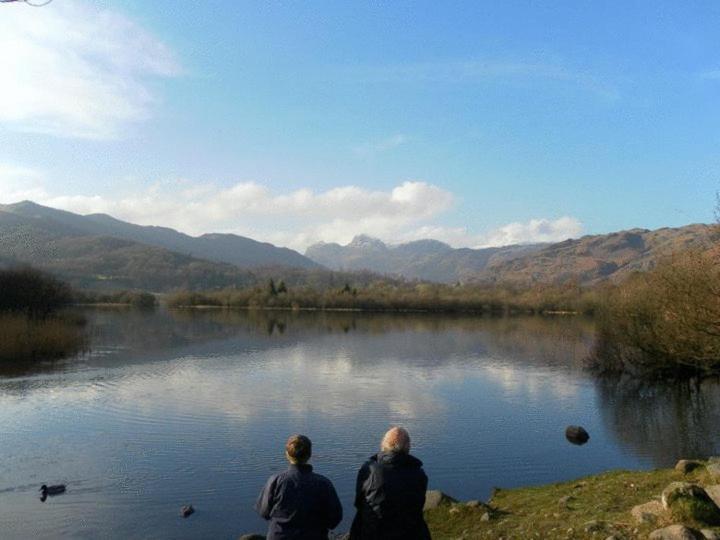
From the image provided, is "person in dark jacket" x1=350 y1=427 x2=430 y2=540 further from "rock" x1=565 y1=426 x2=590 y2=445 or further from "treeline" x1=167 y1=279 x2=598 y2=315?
"treeline" x1=167 y1=279 x2=598 y2=315

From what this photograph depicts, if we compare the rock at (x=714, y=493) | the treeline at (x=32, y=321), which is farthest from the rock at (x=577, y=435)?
the treeline at (x=32, y=321)

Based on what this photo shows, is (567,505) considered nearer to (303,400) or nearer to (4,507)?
(4,507)

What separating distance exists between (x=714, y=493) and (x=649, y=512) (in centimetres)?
129

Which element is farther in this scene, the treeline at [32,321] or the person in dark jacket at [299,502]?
the treeline at [32,321]

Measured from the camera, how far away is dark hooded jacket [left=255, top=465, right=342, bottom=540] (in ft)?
22.7

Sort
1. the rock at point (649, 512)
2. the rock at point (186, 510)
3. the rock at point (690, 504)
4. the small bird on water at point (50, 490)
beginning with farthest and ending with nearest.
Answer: the small bird on water at point (50, 490), the rock at point (186, 510), the rock at point (649, 512), the rock at point (690, 504)

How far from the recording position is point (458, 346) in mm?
65000

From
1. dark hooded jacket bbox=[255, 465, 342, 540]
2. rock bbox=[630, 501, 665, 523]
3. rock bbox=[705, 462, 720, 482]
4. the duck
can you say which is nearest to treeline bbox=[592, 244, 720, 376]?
rock bbox=[705, 462, 720, 482]

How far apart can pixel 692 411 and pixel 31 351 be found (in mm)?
42930

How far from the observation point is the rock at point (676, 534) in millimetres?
8938

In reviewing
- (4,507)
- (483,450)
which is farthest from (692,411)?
(4,507)

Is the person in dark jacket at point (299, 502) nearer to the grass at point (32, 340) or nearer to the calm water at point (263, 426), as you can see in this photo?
the calm water at point (263, 426)

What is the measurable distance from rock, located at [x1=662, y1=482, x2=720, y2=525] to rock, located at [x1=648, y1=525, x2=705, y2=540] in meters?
0.53

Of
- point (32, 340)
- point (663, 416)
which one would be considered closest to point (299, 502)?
point (663, 416)
